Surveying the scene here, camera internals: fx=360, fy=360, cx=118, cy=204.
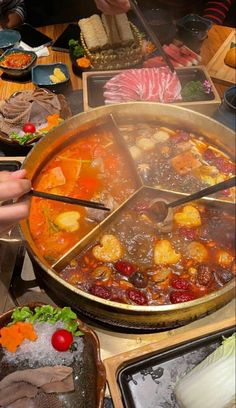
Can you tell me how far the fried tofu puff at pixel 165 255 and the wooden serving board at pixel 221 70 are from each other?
2.75 meters

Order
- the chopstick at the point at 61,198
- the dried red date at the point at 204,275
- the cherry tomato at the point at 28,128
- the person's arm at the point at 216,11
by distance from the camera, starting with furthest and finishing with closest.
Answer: the person's arm at the point at 216,11 < the cherry tomato at the point at 28,128 < the dried red date at the point at 204,275 < the chopstick at the point at 61,198

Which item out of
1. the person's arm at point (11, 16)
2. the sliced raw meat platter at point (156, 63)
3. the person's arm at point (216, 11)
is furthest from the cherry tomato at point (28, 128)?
the person's arm at point (216, 11)

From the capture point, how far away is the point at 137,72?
4266 mm

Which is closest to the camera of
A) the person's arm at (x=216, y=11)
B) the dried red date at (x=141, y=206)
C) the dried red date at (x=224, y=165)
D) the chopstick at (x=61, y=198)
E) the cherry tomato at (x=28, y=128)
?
the chopstick at (x=61, y=198)

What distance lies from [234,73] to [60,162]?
104 inches

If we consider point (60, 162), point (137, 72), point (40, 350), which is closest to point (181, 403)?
point (40, 350)

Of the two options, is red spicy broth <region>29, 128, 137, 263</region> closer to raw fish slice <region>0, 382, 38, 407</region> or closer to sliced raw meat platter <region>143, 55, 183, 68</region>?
raw fish slice <region>0, 382, 38, 407</region>

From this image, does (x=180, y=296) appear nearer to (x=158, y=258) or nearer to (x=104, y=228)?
(x=158, y=258)

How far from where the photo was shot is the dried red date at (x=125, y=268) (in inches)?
101

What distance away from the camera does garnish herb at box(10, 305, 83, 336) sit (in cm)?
236

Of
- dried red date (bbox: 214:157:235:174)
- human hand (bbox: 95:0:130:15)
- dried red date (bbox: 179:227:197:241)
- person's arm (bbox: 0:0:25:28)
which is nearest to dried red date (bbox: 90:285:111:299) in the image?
dried red date (bbox: 179:227:197:241)

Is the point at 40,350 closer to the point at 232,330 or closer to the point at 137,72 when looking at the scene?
the point at 232,330

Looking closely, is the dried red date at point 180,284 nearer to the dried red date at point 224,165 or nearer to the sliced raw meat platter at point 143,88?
the dried red date at point 224,165

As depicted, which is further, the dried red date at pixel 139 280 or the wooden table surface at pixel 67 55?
the wooden table surface at pixel 67 55
